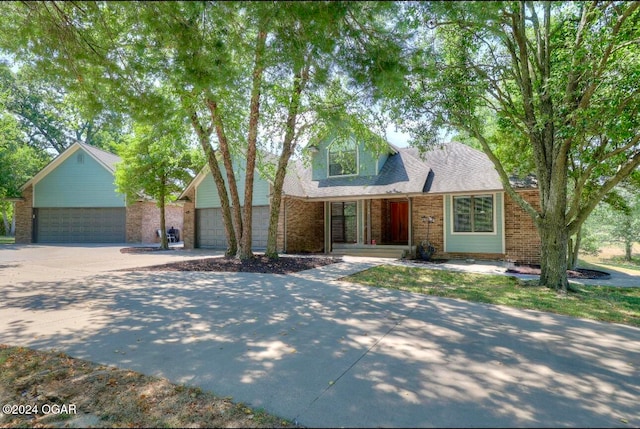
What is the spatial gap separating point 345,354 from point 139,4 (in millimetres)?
4640

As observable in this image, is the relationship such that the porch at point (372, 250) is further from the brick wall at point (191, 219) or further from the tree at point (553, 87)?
the brick wall at point (191, 219)

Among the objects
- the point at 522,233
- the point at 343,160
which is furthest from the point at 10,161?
the point at 522,233

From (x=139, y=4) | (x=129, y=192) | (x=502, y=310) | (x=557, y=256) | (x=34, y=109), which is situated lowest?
(x=502, y=310)

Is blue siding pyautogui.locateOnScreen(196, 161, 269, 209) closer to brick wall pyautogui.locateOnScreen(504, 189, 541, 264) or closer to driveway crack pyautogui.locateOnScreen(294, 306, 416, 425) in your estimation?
brick wall pyautogui.locateOnScreen(504, 189, 541, 264)

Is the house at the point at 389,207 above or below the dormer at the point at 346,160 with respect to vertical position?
below

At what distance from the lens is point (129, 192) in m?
16.7

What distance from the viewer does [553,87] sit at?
6430 millimetres

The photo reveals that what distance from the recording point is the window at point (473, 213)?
12.4 metres

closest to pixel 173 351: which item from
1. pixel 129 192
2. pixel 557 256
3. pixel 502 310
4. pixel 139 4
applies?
pixel 139 4

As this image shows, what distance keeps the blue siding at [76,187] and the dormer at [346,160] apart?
13.5 m

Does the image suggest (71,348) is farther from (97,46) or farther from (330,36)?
(330,36)

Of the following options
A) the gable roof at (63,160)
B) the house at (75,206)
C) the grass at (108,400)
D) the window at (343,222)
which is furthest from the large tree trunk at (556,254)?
the gable roof at (63,160)

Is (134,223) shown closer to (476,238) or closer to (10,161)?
(10,161)

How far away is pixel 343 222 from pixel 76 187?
57.1ft
